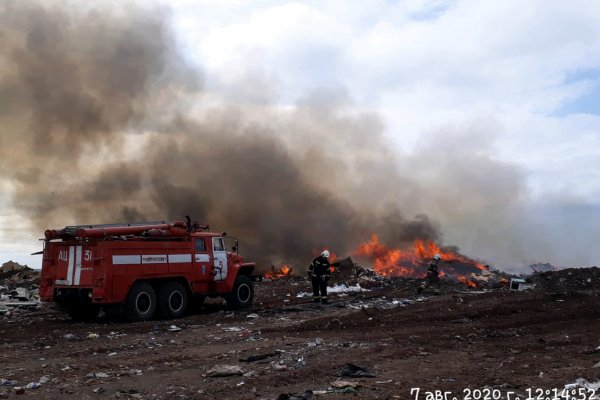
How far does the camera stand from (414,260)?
31281mm

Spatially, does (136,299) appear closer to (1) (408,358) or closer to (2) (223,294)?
(2) (223,294)

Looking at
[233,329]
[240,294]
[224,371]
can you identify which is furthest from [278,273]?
[224,371]

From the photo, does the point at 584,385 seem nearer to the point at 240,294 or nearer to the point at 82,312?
the point at 240,294

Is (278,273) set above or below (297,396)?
above

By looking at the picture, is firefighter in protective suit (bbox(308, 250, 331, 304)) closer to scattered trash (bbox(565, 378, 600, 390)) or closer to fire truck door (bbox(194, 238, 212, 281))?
fire truck door (bbox(194, 238, 212, 281))

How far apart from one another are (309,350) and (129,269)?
20.0 ft

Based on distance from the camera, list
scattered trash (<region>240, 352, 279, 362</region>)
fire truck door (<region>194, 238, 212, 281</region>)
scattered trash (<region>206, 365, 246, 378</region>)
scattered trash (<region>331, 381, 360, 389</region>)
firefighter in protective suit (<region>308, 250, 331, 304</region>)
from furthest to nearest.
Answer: firefighter in protective suit (<region>308, 250, 331, 304</region>) → fire truck door (<region>194, 238, 212, 281</region>) → scattered trash (<region>240, 352, 279, 362</region>) → scattered trash (<region>206, 365, 246, 378</region>) → scattered trash (<region>331, 381, 360, 389</region>)

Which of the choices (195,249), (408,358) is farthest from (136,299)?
(408,358)

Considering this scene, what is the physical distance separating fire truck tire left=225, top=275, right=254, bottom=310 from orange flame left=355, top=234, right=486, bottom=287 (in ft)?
43.0

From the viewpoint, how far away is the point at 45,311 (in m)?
15.9

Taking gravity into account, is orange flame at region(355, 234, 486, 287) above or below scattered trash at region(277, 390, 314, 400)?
above

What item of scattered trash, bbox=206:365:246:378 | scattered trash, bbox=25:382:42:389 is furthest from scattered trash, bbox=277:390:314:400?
scattered trash, bbox=25:382:42:389

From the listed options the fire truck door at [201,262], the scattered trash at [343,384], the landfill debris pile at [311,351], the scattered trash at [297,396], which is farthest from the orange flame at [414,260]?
the scattered trash at [297,396]

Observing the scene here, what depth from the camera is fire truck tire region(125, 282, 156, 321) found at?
13219mm
